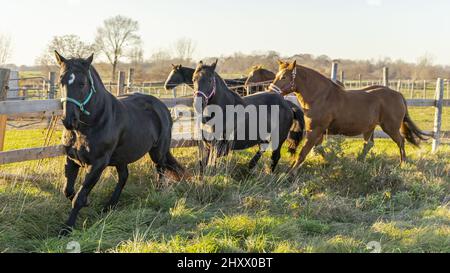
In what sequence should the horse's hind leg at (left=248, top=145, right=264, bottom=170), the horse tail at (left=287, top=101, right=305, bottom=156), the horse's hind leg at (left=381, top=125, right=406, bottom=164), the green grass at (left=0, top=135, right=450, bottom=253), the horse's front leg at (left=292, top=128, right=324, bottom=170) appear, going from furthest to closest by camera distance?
1. the horse's hind leg at (left=381, top=125, right=406, bottom=164)
2. the horse tail at (left=287, top=101, right=305, bottom=156)
3. the horse's front leg at (left=292, top=128, right=324, bottom=170)
4. the horse's hind leg at (left=248, top=145, right=264, bottom=170)
5. the green grass at (left=0, top=135, right=450, bottom=253)

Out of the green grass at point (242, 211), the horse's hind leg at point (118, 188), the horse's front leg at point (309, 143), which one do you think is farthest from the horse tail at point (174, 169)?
the horse's front leg at point (309, 143)

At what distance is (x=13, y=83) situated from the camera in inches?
859

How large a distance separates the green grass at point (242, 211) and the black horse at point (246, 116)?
1.09 ft

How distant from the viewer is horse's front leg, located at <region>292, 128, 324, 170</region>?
304 inches

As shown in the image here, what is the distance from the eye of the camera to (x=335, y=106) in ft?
27.3

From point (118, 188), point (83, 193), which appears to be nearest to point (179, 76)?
point (118, 188)

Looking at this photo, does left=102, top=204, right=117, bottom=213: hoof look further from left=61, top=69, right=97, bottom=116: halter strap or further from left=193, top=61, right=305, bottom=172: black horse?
left=193, top=61, right=305, bottom=172: black horse

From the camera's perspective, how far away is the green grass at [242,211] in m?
4.30

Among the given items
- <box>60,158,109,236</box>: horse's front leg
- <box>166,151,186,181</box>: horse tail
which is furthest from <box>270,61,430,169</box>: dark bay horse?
<box>60,158,109,236</box>: horse's front leg

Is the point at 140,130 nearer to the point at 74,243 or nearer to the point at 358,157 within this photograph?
the point at 74,243

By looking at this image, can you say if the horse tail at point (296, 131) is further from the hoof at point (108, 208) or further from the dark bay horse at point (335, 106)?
the hoof at point (108, 208)

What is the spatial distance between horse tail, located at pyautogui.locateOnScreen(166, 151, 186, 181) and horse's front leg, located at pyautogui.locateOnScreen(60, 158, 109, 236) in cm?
146

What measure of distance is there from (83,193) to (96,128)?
73 cm
